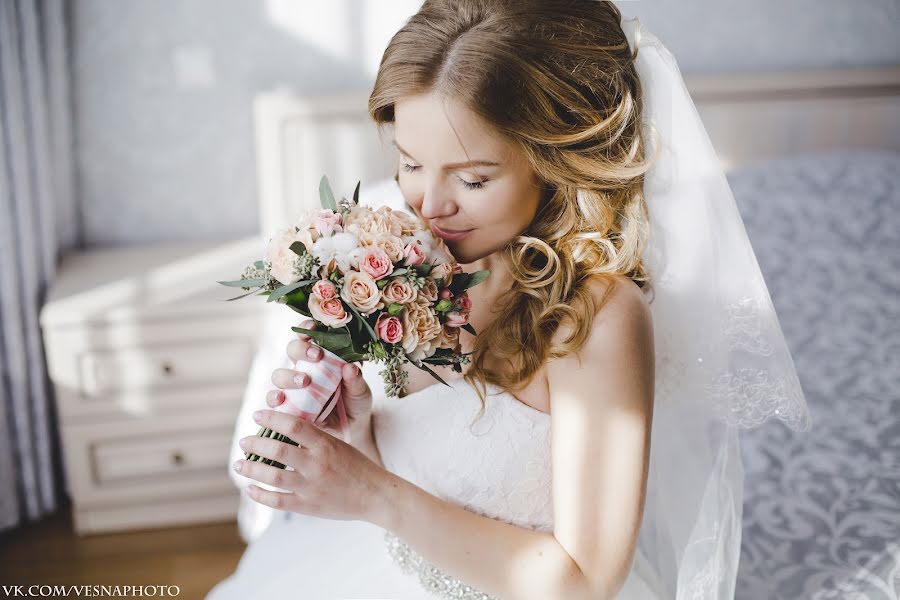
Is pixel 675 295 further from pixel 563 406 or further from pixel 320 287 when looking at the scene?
pixel 320 287

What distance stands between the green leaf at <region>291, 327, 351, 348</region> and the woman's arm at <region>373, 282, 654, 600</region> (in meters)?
0.25

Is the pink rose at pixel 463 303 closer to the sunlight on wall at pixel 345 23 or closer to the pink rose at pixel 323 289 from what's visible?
the pink rose at pixel 323 289

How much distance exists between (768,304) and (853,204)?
186 centimetres

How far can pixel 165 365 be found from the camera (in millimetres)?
2684

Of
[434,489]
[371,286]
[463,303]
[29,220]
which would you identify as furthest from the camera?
[29,220]

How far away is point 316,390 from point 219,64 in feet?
7.03

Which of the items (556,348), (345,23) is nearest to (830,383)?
(556,348)

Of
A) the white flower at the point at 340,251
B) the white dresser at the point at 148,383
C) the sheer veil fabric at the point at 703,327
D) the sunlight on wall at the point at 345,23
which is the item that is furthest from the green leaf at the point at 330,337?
the sunlight on wall at the point at 345,23

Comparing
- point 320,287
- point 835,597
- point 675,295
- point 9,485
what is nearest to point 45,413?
point 9,485

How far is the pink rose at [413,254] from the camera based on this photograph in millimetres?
1146

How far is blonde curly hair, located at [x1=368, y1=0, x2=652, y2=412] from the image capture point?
123 centimetres

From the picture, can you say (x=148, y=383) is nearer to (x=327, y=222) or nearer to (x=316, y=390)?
(x=316, y=390)

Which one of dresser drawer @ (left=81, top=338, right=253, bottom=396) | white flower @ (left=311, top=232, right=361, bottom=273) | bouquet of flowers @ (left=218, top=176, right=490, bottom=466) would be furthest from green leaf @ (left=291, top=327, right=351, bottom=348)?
dresser drawer @ (left=81, top=338, right=253, bottom=396)

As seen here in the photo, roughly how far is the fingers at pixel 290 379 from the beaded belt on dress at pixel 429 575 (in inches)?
15.4
